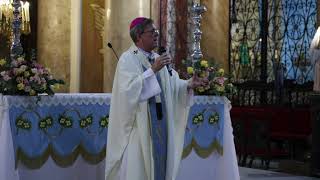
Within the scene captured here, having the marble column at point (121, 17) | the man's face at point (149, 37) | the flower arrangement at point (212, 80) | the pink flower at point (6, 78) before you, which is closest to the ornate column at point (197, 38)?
the flower arrangement at point (212, 80)

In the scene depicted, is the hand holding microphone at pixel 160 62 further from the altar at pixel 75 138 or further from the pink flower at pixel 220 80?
the pink flower at pixel 220 80

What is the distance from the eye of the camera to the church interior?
11.9 m

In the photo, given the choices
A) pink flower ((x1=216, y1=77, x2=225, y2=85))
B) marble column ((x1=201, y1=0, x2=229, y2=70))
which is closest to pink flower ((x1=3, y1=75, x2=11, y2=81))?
pink flower ((x1=216, y1=77, x2=225, y2=85))

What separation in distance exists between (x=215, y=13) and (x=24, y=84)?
8.22 meters

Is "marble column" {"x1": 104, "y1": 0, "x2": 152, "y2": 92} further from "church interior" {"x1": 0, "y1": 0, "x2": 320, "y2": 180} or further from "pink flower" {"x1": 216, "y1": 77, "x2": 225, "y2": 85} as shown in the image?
"pink flower" {"x1": 216, "y1": 77, "x2": 225, "y2": 85}

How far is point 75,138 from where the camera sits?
270 inches

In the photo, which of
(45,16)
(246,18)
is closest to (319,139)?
(246,18)

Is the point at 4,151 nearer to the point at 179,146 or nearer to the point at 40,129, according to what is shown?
the point at 40,129

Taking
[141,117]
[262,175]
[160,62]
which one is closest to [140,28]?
[160,62]

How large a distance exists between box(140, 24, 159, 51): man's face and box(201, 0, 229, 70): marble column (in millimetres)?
7922

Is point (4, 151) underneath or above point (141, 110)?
underneath

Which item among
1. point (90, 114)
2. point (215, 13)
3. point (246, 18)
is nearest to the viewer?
point (90, 114)

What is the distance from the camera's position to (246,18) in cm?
1517

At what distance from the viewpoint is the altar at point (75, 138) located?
20.9ft
